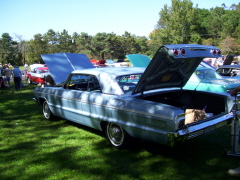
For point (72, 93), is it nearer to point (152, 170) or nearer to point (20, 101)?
point (152, 170)

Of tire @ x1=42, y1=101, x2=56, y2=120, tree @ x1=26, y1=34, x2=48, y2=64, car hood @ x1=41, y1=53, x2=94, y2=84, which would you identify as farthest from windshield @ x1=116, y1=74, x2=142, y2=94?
tree @ x1=26, y1=34, x2=48, y2=64

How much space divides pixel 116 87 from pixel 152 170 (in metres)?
1.60

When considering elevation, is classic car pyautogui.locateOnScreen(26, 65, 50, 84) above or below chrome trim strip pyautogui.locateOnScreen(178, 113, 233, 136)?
above

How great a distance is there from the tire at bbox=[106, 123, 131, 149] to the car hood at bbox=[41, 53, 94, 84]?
17.4ft

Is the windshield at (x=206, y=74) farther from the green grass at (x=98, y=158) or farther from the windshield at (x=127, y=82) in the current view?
the windshield at (x=127, y=82)

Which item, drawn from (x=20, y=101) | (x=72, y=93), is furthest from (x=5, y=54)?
(x=72, y=93)

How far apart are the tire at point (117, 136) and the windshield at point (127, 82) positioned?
701mm

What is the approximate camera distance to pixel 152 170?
3631 millimetres

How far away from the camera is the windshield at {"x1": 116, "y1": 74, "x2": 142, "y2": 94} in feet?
14.7

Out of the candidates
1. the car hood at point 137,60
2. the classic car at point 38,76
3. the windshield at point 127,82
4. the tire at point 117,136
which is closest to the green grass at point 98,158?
the tire at point 117,136

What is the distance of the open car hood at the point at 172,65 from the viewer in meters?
3.58

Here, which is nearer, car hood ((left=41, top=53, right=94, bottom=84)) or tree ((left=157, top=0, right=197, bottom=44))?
car hood ((left=41, top=53, right=94, bottom=84))

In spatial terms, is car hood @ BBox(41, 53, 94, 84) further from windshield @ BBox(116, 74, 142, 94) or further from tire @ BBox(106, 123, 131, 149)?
tire @ BBox(106, 123, 131, 149)

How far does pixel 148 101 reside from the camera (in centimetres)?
388
